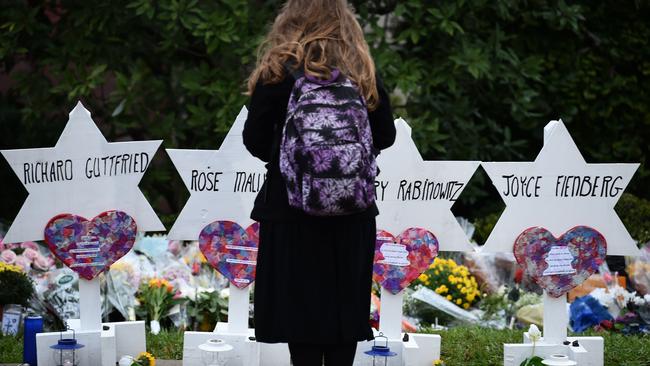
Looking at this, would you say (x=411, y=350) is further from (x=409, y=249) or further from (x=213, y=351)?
(x=213, y=351)

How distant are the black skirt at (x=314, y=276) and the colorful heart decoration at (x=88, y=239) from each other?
1.28 meters

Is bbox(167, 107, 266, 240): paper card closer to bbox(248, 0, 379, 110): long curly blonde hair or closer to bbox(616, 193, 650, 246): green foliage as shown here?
bbox(248, 0, 379, 110): long curly blonde hair

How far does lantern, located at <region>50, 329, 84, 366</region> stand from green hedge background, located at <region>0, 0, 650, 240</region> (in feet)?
8.03

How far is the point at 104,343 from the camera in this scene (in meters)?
4.59

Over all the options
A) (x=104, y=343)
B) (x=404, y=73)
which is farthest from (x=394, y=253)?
(x=404, y=73)

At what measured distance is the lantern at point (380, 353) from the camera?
4473 mm

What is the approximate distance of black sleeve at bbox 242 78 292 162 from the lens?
3.51m

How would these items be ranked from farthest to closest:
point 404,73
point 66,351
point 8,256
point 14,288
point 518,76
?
point 518,76 < point 404,73 < point 8,256 < point 14,288 < point 66,351

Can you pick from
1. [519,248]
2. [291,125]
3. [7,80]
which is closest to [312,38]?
[291,125]

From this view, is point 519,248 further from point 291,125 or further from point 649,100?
point 649,100

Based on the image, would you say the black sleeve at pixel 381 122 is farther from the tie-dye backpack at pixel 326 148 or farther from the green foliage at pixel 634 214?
the green foliage at pixel 634 214

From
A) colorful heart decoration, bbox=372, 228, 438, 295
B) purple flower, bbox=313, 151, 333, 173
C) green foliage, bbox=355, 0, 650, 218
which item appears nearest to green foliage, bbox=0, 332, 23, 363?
colorful heart decoration, bbox=372, 228, 438, 295

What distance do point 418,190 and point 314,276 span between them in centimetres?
120

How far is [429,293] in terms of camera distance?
5.91 metres
